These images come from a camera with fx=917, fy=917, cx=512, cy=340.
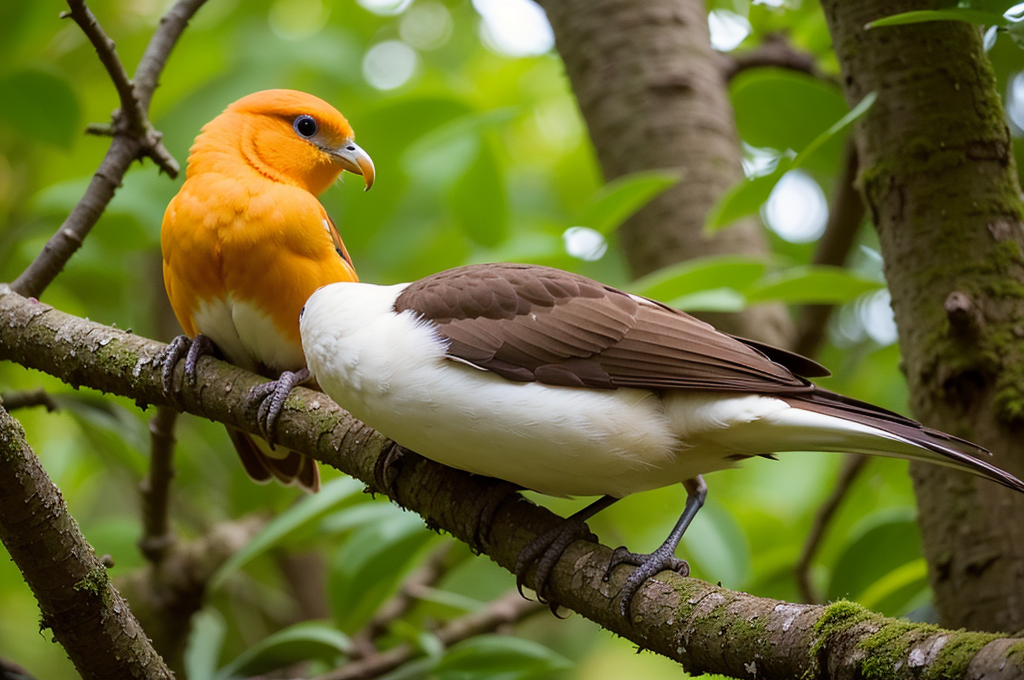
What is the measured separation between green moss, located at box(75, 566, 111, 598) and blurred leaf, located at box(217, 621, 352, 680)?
1519 mm

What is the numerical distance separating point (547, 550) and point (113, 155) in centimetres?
186

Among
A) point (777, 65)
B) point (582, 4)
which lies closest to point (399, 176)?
point (582, 4)

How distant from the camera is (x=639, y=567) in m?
1.85

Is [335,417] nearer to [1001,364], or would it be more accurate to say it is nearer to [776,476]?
[1001,364]

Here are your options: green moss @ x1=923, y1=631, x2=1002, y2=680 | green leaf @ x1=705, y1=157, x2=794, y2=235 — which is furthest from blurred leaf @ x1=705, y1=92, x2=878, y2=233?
green moss @ x1=923, y1=631, x2=1002, y2=680

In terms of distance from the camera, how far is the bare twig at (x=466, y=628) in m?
3.66

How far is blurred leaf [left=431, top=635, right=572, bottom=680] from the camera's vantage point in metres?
3.29

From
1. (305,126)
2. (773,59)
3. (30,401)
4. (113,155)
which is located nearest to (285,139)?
(305,126)

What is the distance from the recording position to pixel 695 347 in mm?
2080

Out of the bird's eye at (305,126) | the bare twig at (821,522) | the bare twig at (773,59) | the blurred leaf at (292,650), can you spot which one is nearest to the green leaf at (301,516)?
the blurred leaf at (292,650)

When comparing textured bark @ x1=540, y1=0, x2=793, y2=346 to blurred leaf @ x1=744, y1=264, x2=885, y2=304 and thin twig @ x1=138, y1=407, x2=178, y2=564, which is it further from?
thin twig @ x1=138, y1=407, x2=178, y2=564

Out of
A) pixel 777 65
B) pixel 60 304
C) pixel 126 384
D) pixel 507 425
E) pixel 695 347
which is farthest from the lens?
pixel 60 304

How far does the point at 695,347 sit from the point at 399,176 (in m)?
2.73

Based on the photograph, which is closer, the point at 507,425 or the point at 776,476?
the point at 507,425
